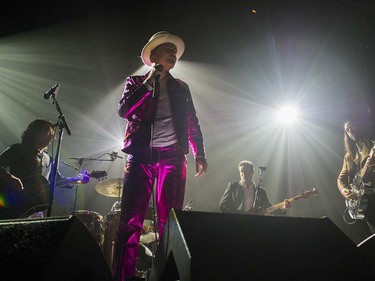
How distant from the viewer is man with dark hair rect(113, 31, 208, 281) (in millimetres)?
2312

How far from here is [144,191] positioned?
2.48 meters

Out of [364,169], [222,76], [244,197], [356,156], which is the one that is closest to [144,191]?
[364,169]

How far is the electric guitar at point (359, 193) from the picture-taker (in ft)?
15.6

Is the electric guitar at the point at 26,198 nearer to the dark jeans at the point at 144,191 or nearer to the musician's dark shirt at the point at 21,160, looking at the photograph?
the musician's dark shirt at the point at 21,160

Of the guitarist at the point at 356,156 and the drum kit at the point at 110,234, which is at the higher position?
the guitarist at the point at 356,156

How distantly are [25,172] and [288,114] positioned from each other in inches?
292

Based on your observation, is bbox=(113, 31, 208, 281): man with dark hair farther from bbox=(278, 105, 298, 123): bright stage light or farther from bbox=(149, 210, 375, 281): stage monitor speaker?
Result: bbox=(278, 105, 298, 123): bright stage light

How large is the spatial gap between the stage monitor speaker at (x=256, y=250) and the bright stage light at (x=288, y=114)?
312 inches

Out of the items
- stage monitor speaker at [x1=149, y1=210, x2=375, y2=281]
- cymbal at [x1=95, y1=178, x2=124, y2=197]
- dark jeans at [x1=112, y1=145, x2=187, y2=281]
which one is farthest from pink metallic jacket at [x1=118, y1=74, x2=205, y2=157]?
cymbal at [x1=95, y1=178, x2=124, y2=197]

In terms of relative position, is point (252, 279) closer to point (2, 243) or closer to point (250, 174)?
point (2, 243)

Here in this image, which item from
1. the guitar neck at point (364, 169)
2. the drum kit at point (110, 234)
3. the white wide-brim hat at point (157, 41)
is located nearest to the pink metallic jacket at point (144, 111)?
the white wide-brim hat at point (157, 41)

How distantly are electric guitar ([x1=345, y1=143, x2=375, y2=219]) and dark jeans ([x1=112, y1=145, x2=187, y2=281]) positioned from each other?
11.7 feet

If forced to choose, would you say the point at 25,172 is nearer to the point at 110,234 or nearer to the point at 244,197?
the point at 110,234

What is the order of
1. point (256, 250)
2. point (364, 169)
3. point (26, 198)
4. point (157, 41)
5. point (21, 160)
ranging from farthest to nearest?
point (364, 169)
point (21, 160)
point (26, 198)
point (157, 41)
point (256, 250)
